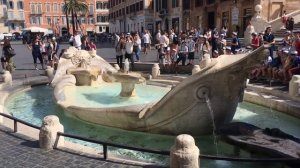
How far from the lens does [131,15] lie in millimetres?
62625

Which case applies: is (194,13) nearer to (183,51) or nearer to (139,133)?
(183,51)

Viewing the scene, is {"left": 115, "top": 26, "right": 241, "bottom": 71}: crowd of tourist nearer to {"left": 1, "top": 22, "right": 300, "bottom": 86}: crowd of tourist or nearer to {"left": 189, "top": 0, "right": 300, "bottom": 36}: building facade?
{"left": 1, "top": 22, "right": 300, "bottom": 86}: crowd of tourist

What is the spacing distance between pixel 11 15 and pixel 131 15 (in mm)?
36634

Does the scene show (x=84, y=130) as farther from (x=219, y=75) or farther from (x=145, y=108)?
(x=219, y=75)

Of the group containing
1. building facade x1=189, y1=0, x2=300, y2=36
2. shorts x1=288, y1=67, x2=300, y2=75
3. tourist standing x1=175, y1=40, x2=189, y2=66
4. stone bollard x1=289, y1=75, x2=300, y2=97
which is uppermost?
building facade x1=189, y1=0, x2=300, y2=36

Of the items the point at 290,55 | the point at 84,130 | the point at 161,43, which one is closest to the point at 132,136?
the point at 84,130

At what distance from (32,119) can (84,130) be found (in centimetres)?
188

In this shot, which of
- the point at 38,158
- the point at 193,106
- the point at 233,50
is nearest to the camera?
the point at 38,158

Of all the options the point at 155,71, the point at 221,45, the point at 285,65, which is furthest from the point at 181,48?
the point at 285,65

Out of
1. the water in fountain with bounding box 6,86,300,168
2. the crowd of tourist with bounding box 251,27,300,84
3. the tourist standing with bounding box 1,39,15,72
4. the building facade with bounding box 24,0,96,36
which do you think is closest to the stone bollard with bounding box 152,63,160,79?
the crowd of tourist with bounding box 251,27,300,84

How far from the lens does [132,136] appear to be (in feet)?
27.1

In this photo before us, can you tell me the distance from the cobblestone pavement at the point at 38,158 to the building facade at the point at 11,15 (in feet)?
280

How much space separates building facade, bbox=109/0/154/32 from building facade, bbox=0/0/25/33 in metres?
22.6

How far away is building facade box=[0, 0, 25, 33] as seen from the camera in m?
86.3
